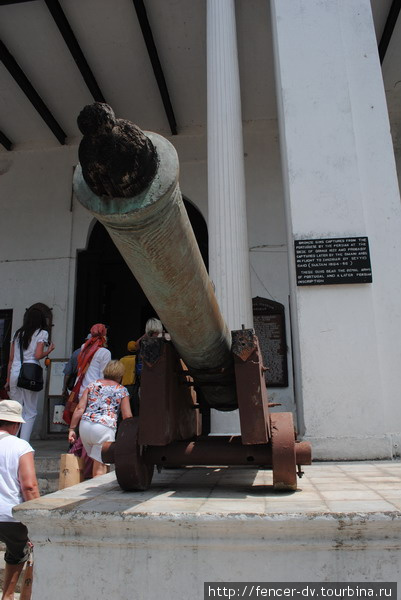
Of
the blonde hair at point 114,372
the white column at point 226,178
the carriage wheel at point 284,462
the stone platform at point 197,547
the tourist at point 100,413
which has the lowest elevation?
the stone platform at point 197,547

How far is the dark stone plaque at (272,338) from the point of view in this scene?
7742 mm

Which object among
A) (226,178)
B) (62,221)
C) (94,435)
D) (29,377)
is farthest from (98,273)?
(94,435)

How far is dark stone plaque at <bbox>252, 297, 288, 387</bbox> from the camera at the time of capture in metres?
7.74

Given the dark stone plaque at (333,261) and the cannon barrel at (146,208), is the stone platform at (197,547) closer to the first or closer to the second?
the cannon barrel at (146,208)

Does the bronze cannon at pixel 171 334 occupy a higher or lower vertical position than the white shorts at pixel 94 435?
higher

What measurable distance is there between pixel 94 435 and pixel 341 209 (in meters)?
3.22

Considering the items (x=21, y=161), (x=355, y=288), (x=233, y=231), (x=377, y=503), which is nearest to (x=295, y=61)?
(x=233, y=231)

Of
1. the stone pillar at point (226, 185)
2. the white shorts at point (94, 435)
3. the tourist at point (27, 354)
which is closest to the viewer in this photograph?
the white shorts at point (94, 435)

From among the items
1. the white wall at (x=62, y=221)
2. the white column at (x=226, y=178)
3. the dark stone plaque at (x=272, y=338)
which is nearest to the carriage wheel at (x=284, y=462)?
the white column at (x=226, y=178)

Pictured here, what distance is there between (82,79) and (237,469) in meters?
7.58

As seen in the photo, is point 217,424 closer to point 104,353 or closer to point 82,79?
point 104,353

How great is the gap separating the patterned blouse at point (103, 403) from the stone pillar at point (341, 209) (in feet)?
5.91

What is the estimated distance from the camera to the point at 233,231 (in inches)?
205

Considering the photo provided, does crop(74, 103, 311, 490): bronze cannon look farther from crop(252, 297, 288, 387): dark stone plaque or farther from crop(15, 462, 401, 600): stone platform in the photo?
crop(252, 297, 288, 387): dark stone plaque
